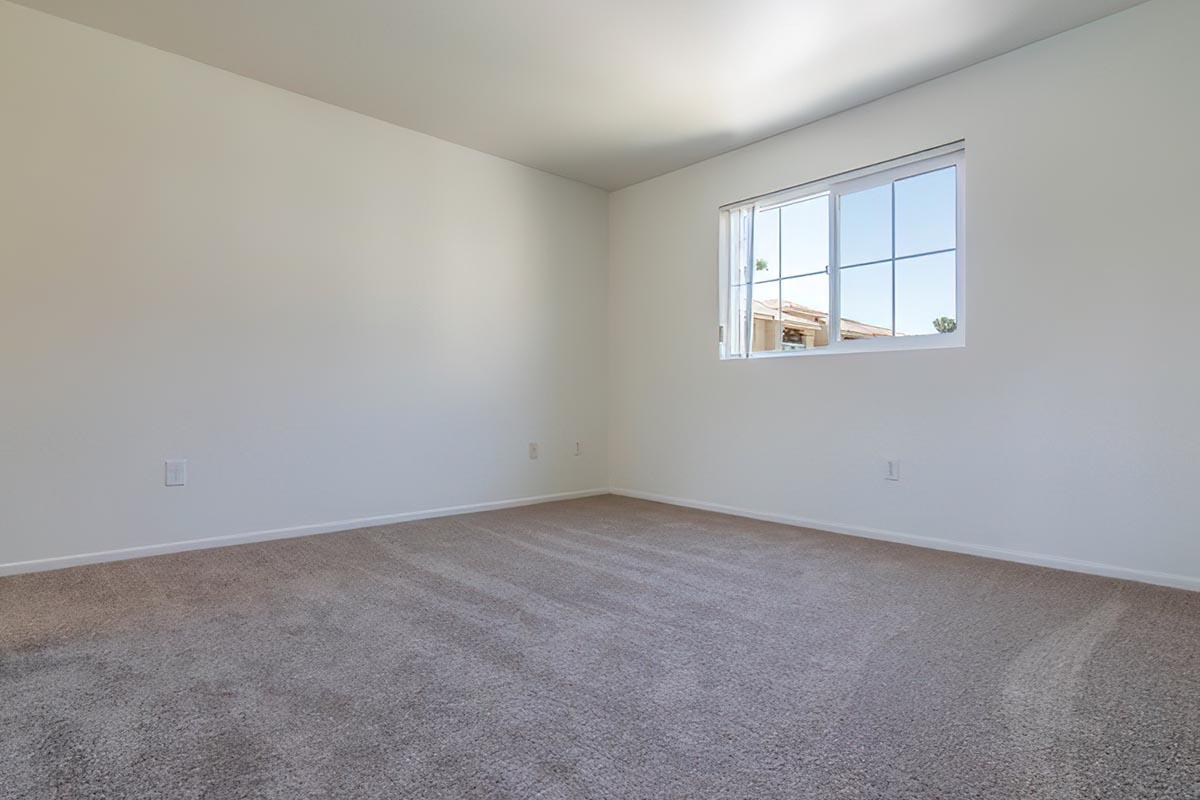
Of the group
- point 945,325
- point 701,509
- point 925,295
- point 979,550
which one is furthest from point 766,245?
point 979,550

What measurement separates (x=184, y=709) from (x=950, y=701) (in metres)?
1.86

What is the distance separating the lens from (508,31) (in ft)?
8.61

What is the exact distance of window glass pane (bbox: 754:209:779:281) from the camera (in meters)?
3.84

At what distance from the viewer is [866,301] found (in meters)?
3.35

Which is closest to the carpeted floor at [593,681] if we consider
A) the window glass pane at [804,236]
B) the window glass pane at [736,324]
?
the window glass pane at [736,324]

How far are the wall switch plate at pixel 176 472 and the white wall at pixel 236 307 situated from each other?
5 centimetres

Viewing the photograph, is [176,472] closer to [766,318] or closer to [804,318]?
[766,318]

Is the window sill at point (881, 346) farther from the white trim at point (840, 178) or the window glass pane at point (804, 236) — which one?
the white trim at point (840, 178)

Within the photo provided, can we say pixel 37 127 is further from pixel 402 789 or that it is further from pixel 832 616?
pixel 832 616

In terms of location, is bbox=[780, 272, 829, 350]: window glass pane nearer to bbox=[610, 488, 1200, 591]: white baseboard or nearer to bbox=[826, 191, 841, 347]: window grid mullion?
bbox=[826, 191, 841, 347]: window grid mullion

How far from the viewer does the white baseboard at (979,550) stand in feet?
7.76

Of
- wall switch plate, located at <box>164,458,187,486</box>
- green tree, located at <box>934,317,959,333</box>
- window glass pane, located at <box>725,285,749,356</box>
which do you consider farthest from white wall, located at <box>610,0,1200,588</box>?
wall switch plate, located at <box>164,458,187,486</box>

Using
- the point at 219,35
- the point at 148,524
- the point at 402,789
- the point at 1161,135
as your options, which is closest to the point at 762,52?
the point at 1161,135

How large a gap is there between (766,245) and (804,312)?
57 centimetres
